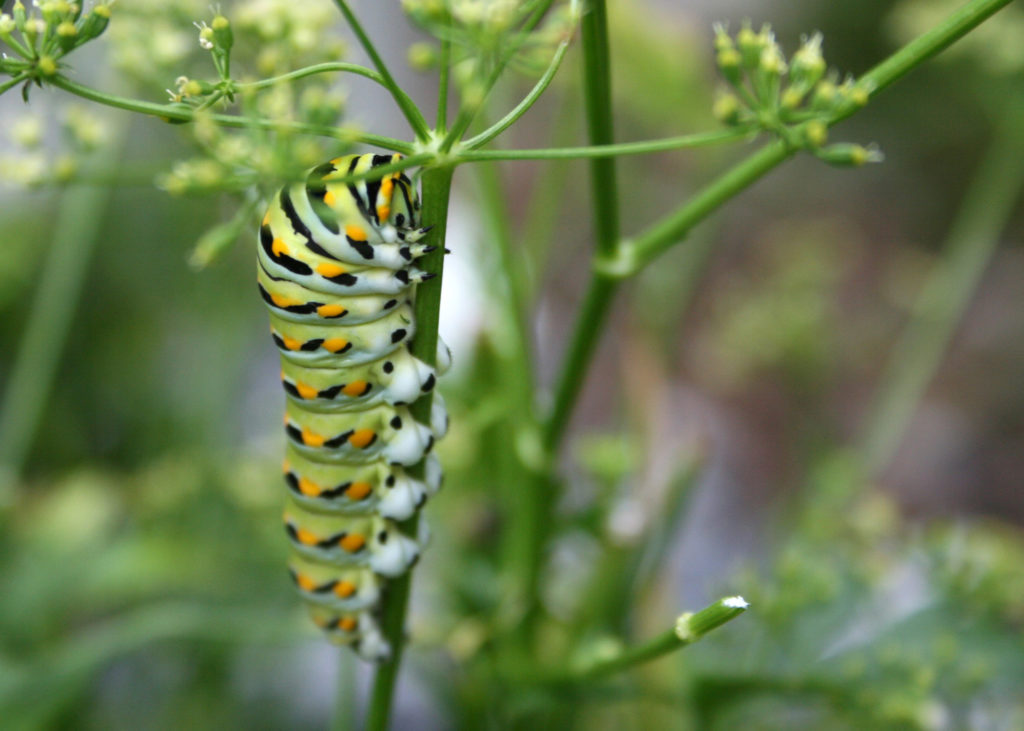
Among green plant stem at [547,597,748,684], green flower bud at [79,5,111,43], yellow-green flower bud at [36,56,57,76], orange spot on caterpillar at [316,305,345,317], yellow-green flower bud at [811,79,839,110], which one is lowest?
green plant stem at [547,597,748,684]

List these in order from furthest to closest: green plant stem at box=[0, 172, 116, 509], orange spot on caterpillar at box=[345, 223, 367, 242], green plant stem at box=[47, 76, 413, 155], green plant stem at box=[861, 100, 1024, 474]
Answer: green plant stem at box=[861, 100, 1024, 474]
green plant stem at box=[0, 172, 116, 509]
orange spot on caterpillar at box=[345, 223, 367, 242]
green plant stem at box=[47, 76, 413, 155]

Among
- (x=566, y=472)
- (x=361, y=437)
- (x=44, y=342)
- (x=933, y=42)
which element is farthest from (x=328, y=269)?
(x=566, y=472)

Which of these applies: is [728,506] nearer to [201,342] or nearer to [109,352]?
[201,342]

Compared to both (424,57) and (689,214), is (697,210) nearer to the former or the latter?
(689,214)

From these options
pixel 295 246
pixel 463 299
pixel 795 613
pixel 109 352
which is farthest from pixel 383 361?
pixel 463 299

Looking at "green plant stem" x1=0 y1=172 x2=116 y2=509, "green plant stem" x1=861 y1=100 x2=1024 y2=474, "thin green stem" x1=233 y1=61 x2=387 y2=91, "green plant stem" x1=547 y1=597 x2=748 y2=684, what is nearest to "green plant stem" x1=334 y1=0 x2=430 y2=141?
"thin green stem" x1=233 y1=61 x2=387 y2=91

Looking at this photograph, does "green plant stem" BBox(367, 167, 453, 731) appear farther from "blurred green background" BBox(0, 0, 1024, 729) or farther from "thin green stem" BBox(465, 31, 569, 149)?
"blurred green background" BBox(0, 0, 1024, 729)

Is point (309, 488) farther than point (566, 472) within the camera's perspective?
No
